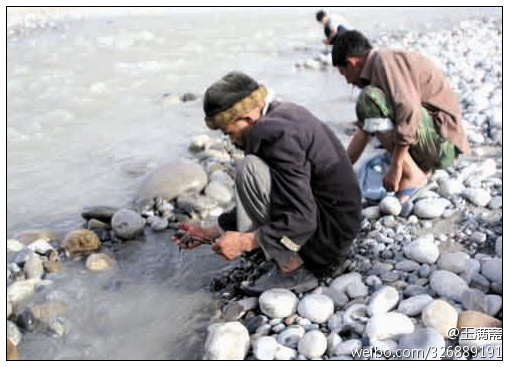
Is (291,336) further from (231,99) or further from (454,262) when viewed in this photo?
(231,99)

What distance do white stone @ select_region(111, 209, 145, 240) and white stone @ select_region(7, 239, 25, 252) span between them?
1.79ft

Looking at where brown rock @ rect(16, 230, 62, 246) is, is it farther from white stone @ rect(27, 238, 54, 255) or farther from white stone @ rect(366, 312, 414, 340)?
white stone @ rect(366, 312, 414, 340)

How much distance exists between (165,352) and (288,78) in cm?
590

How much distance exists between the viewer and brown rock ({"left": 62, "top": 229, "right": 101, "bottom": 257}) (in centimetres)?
320

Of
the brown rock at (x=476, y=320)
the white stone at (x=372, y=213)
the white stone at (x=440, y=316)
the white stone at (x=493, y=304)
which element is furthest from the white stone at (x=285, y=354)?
the white stone at (x=372, y=213)

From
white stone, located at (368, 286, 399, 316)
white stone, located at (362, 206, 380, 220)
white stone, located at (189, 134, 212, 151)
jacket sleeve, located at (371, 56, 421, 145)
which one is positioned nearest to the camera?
white stone, located at (368, 286, 399, 316)

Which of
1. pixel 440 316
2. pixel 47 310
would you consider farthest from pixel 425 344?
pixel 47 310

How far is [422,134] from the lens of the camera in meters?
3.13

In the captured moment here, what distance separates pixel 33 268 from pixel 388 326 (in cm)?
193

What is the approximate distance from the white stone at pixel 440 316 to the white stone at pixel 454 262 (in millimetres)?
369

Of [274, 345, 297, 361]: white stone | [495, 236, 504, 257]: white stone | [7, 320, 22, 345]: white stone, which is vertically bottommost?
[7, 320, 22, 345]: white stone

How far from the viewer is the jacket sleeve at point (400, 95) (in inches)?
114

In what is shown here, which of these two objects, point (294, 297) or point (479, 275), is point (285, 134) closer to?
point (294, 297)

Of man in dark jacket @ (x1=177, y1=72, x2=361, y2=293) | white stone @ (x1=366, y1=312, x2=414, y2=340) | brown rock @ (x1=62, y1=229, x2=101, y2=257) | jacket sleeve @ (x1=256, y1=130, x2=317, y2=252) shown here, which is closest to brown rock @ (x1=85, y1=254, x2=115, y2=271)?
brown rock @ (x1=62, y1=229, x2=101, y2=257)
